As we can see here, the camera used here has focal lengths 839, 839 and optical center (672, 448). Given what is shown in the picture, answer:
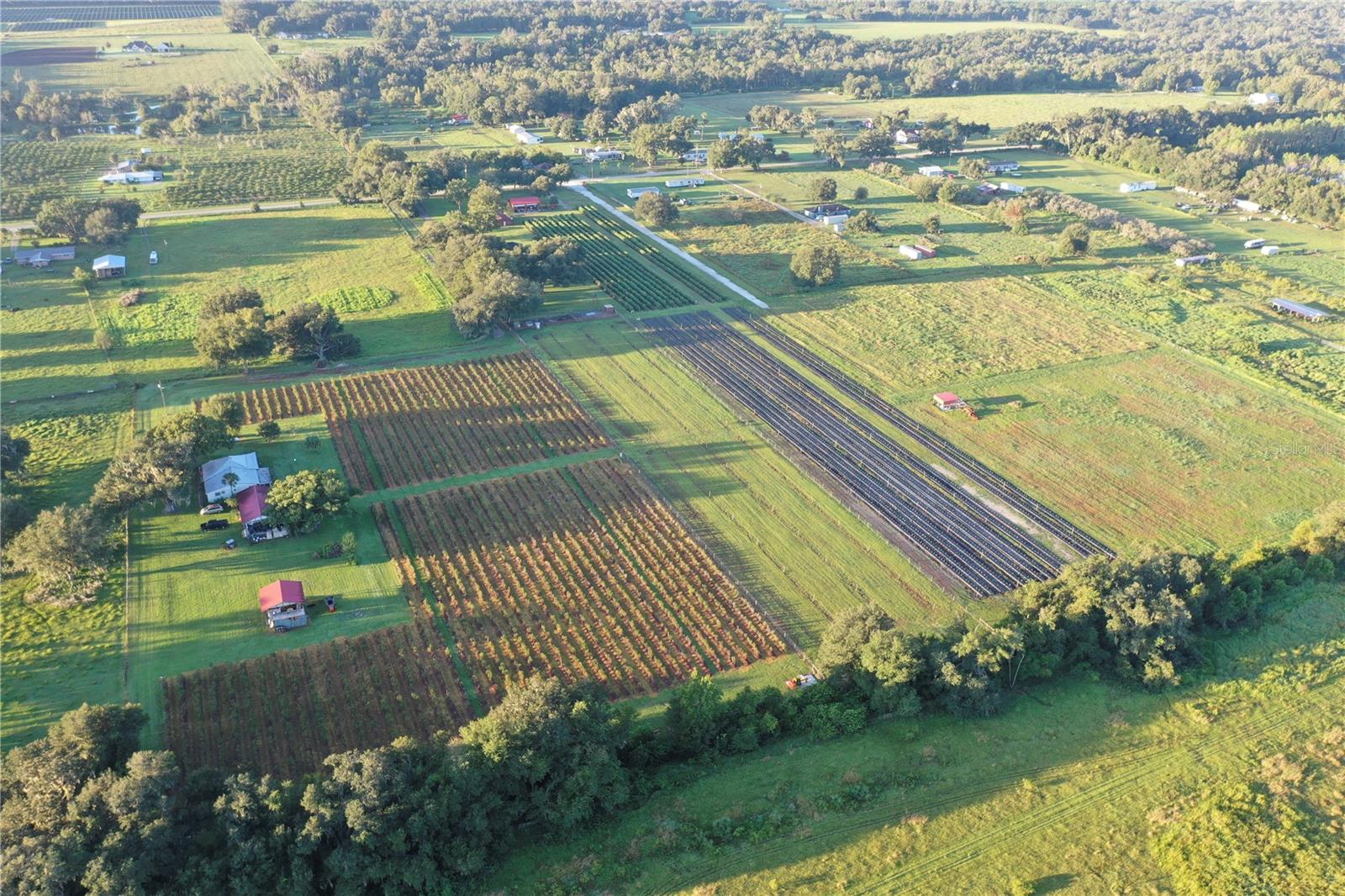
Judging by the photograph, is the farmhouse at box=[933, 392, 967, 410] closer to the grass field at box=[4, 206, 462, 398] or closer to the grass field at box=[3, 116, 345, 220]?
the grass field at box=[4, 206, 462, 398]

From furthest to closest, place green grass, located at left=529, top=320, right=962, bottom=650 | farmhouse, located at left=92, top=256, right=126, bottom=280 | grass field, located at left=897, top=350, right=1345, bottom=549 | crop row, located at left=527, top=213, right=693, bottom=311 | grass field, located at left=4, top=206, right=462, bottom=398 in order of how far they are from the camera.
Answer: farmhouse, located at left=92, top=256, right=126, bottom=280
crop row, located at left=527, top=213, right=693, bottom=311
grass field, located at left=4, top=206, right=462, bottom=398
grass field, located at left=897, top=350, right=1345, bottom=549
green grass, located at left=529, top=320, right=962, bottom=650

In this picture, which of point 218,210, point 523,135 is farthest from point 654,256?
point 523,135

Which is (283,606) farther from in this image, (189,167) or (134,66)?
(134,66)

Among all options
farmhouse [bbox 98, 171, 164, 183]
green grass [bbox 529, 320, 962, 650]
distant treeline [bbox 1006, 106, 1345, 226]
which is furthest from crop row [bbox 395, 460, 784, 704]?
distant treeline [bbox 1006, 106, 1345, 226]

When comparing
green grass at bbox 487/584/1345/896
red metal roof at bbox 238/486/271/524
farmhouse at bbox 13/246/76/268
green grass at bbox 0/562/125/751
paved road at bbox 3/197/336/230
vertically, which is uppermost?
paved road at bbox 3/197/336/230

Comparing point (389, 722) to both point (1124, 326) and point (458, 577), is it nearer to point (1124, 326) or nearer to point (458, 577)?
point (458, 577)
